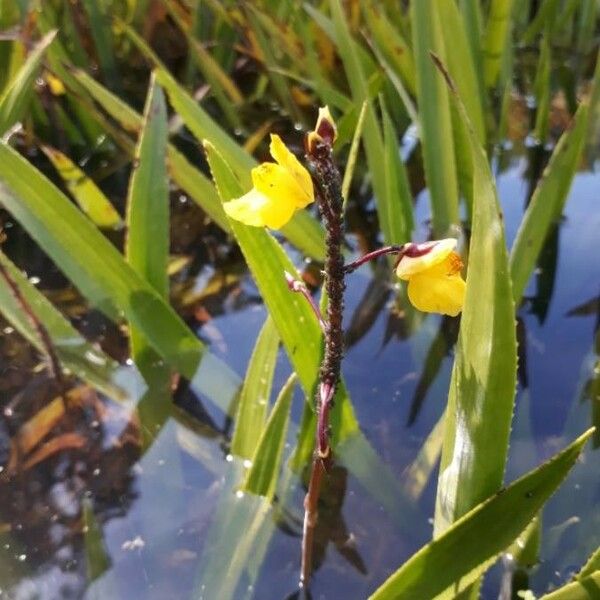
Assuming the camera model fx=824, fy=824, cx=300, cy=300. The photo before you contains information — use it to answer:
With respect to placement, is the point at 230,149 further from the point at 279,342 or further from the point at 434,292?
the point at 434,292

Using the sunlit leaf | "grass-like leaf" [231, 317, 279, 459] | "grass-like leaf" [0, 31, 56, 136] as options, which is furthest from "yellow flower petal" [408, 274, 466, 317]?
the sunlit leaf

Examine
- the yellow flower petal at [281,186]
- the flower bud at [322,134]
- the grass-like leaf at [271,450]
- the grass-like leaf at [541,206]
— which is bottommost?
the grass-like leaf at [271,450]

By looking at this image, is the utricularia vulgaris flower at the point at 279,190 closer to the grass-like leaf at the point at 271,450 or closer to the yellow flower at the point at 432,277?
the yellow flower at the point at 432,277

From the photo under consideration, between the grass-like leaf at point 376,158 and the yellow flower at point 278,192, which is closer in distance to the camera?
the yellow flower at point 278,192

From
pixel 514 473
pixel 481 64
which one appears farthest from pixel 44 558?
pixel 481 64

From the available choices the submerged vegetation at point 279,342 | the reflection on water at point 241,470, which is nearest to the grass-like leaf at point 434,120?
the submerged vegetation at point 279,342

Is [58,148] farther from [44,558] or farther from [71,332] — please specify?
[44,558]

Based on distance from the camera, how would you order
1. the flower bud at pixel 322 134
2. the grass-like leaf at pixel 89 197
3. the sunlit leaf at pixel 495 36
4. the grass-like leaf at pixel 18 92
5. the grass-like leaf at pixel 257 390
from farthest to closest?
the sunlit leaf at pixel 495 36 < the grass-like leaf at pixel 89 197 < the grass-like leaf at pixel 18 92 < the grass-like leaf at pixel 257 390 < the flower bud at pixel 322 134
